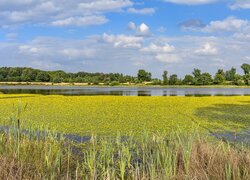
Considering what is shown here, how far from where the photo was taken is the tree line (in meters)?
80.6

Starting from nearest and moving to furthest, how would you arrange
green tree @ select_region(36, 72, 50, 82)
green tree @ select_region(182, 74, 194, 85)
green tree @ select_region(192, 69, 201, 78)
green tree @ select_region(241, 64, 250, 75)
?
green tree @ select_region(241, 64, 250, 75) < green tree @ select_region(182, 74, 194, 85) < green tree @ select_region(192, 69, 201, 78) < green tree @ select_region(36, 72, 50, 82)

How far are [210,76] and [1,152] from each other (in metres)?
82.2

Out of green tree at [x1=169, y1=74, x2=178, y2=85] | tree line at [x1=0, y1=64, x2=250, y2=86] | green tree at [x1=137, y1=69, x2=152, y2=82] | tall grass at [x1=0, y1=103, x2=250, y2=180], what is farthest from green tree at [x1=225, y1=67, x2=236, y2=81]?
tall grass at [x1=0, y1=103, x2=250, y2=180]

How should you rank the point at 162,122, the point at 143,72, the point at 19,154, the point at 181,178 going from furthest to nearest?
the point at 143,72
the point at 162,122
the point at 19,154
the point at 181,178

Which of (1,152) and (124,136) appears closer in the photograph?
(1,152)

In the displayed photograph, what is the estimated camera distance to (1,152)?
185 inches

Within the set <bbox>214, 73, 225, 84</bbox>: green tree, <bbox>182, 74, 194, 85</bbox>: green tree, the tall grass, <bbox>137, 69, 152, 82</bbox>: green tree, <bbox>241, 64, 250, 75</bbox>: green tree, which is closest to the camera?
the tall grass

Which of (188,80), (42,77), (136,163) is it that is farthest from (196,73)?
(136,163)

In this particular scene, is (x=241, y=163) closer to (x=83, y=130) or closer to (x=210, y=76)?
(x=83, y=130)

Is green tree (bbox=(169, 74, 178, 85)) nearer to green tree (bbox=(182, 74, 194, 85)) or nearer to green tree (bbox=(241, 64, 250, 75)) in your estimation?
green tree (bbox=(182, 74, 194, 85))

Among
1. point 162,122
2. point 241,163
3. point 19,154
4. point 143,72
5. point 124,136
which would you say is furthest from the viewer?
point 143,72

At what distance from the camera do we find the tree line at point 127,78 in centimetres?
8062

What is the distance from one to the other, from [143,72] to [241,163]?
87.0m

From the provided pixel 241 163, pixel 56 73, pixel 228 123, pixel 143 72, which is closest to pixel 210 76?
pixel 143 72
